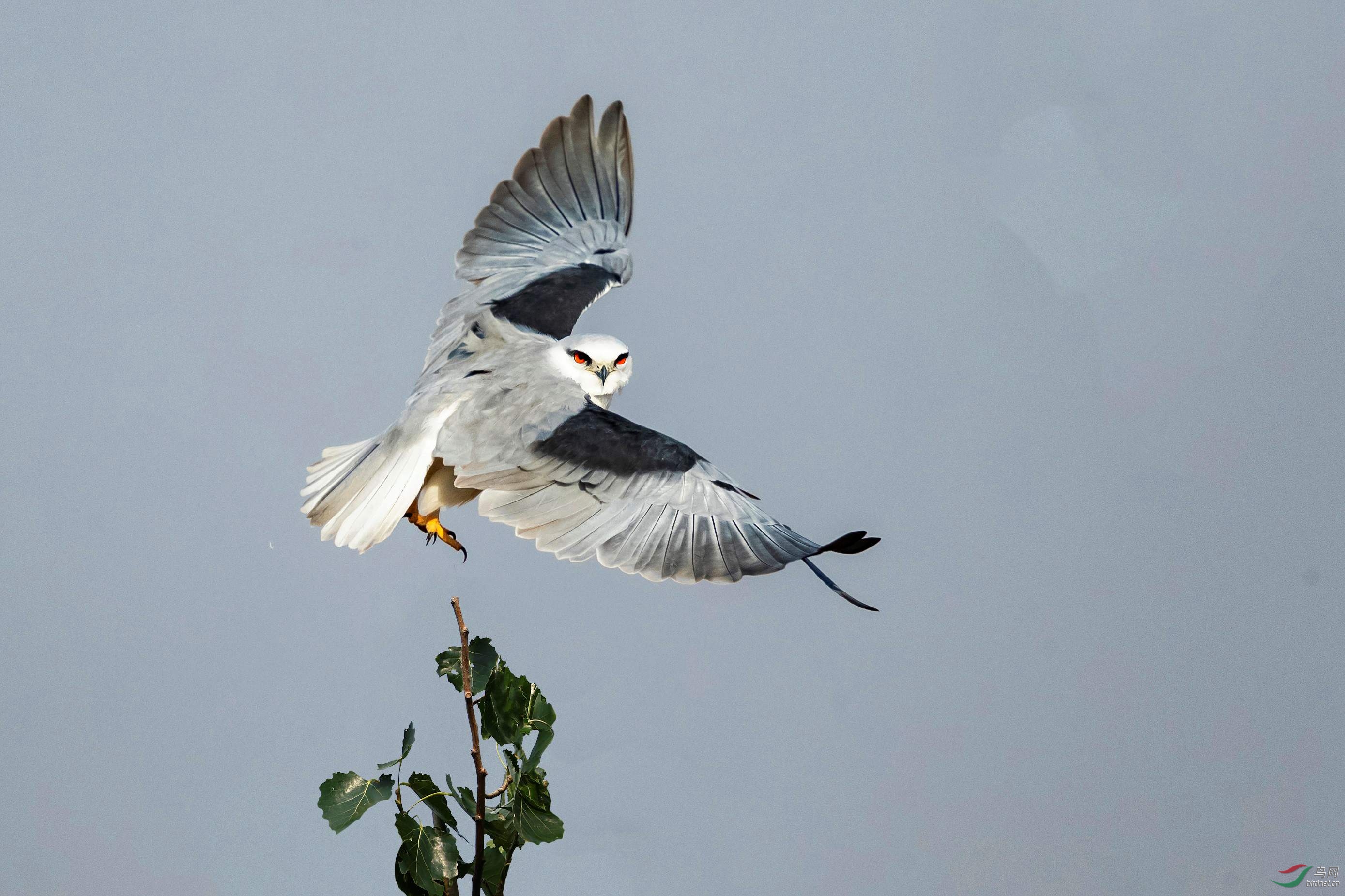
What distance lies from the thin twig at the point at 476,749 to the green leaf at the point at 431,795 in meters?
0.05

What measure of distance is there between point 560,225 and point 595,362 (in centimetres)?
71

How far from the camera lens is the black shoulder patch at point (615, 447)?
5.56 feet

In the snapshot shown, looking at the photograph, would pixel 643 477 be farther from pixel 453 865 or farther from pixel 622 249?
pixel 622 249

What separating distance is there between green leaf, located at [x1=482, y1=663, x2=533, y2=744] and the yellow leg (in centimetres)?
33

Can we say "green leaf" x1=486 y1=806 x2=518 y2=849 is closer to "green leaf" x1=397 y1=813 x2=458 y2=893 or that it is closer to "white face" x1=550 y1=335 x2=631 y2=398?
"green leaf" x1=397 y1=813 x2=458 y2=893

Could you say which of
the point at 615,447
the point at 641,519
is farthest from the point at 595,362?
the point at 641,519

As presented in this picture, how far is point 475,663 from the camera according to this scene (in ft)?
5.49

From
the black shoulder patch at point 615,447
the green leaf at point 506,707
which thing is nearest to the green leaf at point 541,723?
the green leaf at point 506,707

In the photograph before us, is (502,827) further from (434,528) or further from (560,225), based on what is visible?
(560,225)

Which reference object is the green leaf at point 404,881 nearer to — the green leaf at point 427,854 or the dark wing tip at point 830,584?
the green leaf at point 427,854

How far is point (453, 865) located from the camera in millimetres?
1604

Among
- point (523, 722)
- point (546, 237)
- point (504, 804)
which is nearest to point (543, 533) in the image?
point (523, 722)

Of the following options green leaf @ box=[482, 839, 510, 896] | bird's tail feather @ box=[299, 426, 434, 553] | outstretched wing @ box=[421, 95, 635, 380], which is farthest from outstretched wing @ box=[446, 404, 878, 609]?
outstretched wing @ box=[421, 95, 635, 380]

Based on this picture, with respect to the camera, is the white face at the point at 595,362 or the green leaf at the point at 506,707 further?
the white face at the point at 595,362
